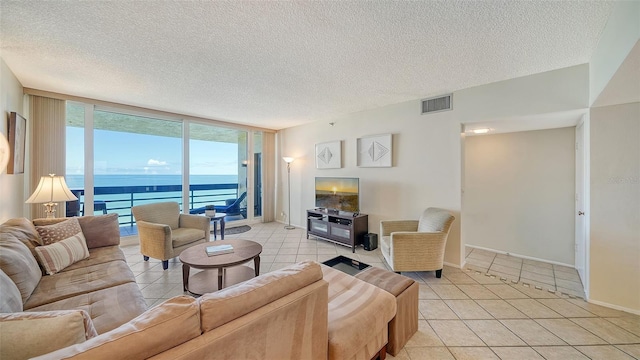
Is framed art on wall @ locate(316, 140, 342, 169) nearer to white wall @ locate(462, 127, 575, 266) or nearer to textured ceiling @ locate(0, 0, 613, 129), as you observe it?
textured ceiling @ locate(0, 0, 613, 129)

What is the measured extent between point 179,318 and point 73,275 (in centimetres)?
199

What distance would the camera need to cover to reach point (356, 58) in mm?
2365

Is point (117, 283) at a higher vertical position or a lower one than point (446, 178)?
lower

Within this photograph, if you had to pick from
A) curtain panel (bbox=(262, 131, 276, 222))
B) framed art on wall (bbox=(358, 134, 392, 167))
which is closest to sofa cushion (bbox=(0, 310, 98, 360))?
framed art on wall (bbox=(358, 134, 392, 167))

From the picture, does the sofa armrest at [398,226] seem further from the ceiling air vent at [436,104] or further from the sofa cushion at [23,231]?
the sofa cushion at [23,231]

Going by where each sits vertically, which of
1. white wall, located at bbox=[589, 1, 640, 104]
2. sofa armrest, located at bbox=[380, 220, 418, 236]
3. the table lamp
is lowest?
sofa armrest, located at bbox=[380, 220, 418, 236]

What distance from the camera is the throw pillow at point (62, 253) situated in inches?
77.6

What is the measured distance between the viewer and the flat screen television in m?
4.03

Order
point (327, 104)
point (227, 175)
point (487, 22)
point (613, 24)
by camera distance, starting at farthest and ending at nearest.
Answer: point (227, 175)
point (327, 104)
point (487, 22)
point (613, 24)

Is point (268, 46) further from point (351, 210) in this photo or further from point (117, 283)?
point (351, 210)

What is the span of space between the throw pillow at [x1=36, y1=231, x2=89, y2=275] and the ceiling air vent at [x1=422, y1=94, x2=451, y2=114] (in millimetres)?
4430

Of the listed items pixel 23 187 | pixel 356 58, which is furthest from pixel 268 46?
pixel 23 187

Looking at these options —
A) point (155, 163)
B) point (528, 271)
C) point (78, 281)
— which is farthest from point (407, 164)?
point (155, 163)

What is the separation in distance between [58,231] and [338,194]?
3.52 metres
